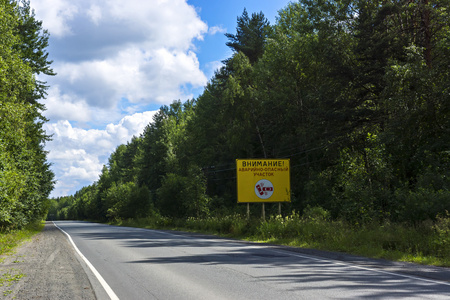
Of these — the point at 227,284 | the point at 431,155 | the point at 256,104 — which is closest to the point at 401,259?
the point at 227,284

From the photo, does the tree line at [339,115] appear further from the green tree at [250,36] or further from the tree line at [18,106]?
the tree line at [18,106]

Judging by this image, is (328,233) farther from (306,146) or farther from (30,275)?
(306,146)

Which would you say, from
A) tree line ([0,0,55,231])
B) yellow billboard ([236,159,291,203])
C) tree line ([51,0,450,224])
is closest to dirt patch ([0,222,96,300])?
tree line ([0,0,55,231])

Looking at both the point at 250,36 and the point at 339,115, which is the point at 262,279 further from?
the point at 250,36

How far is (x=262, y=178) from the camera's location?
82.7 ft

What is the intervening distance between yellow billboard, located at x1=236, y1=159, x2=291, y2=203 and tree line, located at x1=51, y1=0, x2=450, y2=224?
3.77 metres

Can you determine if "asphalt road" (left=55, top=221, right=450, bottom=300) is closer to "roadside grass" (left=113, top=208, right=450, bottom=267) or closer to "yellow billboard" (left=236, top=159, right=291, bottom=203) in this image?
"roadside grass" (left=113, top=208, right=450, bottom=267)

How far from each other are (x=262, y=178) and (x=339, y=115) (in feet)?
24.8

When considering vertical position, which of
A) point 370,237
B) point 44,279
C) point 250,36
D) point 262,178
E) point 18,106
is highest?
point 250,36

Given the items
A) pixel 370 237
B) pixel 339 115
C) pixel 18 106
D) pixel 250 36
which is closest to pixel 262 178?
pixel 339 115

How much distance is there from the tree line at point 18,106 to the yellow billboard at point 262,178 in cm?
1324

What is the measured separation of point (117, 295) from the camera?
711 centimetres

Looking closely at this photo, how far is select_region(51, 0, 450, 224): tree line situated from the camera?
19391 millimetres

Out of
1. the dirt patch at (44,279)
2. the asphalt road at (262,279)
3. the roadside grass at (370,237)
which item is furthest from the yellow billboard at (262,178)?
the dirt patch at (44,279)
